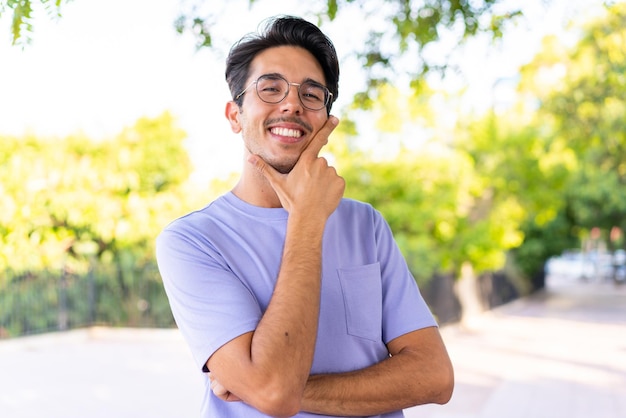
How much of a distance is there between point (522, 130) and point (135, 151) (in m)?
7.61

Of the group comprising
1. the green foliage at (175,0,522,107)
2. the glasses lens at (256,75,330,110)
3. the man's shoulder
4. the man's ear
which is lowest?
the man's shoulder

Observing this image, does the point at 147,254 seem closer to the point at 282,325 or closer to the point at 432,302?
the point at 432,302

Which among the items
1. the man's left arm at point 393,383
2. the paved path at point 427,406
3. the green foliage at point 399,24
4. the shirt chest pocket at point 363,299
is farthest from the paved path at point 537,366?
the shirt chest pocket at point 363,299

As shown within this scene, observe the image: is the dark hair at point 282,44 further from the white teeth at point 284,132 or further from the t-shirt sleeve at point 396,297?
the t-shirt sleeve at point 396,297

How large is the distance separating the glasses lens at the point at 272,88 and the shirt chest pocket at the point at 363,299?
0.49 m

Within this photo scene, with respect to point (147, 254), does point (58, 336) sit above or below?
below

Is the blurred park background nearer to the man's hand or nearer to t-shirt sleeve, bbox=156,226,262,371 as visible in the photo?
the man's hand

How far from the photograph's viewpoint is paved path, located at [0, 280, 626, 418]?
8.61 m

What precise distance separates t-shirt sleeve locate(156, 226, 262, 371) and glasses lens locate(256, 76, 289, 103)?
16.8 inches

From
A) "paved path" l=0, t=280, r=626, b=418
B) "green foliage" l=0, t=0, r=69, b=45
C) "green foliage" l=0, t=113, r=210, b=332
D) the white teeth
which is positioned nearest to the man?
the white teeth

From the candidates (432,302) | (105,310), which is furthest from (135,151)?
(432,302)

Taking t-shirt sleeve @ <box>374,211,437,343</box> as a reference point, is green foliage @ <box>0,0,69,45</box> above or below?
above

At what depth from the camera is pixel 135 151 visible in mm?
15336

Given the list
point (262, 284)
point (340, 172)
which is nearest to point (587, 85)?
point (340, 172)
